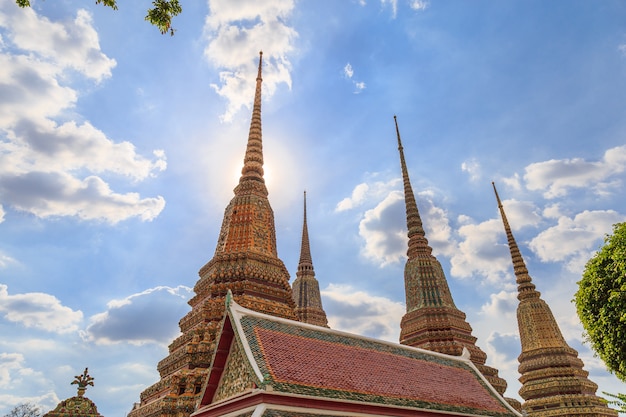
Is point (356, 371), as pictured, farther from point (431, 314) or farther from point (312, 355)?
point (431, 314)

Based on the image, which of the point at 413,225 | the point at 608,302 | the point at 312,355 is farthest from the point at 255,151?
the point at 608,302

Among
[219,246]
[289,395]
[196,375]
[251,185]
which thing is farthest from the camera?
[251,185]

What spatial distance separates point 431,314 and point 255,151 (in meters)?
13.2

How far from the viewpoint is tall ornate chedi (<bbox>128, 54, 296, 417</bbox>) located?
1416 cm

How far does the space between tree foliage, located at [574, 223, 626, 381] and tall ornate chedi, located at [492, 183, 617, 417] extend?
14067mm

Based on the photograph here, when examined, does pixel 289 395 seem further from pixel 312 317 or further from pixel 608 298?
pixel 312 317

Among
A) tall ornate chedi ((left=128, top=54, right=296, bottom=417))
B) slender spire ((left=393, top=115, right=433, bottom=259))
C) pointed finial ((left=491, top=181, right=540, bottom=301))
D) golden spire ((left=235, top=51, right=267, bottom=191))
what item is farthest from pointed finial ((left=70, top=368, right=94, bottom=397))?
pointed finial ((left=491, top=181, right=540, bottom=301))

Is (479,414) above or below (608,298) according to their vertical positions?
below

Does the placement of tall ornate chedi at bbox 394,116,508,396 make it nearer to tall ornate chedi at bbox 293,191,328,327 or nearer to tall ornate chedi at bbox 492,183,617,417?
tall ornate chedi at bbox 492,183,617,417

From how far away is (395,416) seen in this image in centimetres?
1066

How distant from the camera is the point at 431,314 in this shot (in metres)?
24.6

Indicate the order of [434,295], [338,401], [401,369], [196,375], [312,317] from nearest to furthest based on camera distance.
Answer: [338,401]
[401,369]
[196,375]
[434,295]
[312,317]

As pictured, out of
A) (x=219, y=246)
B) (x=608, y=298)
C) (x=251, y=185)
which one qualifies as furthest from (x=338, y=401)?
(x=251, y=185)

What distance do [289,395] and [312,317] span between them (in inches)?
968
